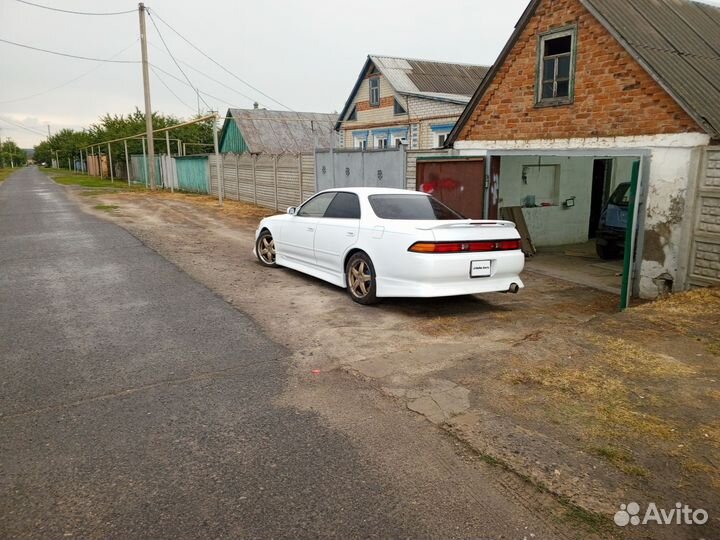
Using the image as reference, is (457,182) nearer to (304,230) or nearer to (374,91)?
(304,230)

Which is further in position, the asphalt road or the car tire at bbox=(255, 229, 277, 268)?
the car tire at bbox=(255, 229, 277, 268)

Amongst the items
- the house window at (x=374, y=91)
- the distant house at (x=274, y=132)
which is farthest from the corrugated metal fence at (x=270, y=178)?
the distant house at (x=274, y=132)

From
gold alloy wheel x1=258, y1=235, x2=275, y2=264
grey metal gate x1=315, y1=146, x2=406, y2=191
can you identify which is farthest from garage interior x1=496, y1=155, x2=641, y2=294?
gold alloy wheel x1=258, y1=235, x2=275, y2=264

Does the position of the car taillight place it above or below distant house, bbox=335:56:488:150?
below

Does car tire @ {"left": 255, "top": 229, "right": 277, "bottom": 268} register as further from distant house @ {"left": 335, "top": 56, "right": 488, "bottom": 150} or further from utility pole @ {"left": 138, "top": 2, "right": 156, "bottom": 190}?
utility pole @ {"left": 138, "top": 2, "right": 156, "bottom": 190}

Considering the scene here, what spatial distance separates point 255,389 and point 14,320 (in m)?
3.67

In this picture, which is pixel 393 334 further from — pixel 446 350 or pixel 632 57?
pixel 632 57

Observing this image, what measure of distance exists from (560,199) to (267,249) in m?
7.36

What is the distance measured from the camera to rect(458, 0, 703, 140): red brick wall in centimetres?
834

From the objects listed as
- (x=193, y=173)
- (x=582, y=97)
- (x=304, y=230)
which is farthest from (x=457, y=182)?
(x=193, y=173)

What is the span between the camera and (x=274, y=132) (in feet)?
119

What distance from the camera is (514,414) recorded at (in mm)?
4051

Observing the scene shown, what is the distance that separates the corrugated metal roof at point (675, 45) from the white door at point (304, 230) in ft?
16.5

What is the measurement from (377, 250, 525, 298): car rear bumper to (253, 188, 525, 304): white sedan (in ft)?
0.04
